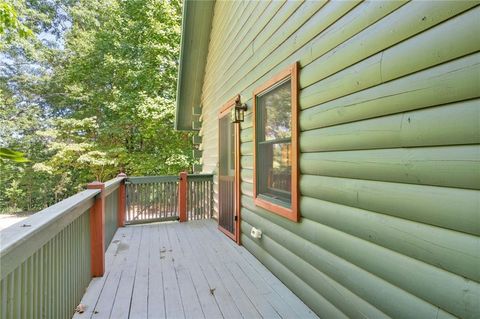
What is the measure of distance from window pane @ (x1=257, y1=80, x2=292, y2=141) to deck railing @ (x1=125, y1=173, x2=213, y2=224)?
298 centimetres

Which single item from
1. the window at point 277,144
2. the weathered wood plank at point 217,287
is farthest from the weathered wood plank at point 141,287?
the window at point 277,144

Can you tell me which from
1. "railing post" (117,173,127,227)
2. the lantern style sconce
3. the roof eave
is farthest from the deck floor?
the roof eave

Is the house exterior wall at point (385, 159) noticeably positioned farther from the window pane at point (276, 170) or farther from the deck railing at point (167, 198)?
the deck railing at point (167, 198)

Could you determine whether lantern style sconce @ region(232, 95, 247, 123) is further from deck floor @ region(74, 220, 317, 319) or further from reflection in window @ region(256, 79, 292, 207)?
deck floor @ region(74, 220, 317, 319)

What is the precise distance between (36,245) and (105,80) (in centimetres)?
1288

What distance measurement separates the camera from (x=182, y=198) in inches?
227

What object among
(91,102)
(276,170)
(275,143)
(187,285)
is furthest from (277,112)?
(91,102)

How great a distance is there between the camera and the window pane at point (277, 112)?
2.73 metres

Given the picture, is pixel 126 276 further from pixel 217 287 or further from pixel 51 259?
pixel 51 259

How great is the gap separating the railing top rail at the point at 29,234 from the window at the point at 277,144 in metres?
1.72

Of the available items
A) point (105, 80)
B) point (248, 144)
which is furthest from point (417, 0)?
point (105, 80)

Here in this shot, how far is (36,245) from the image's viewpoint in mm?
1450

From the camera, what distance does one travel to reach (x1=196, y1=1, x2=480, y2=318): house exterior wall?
3.76 feet

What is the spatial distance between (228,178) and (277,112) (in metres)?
1.90
